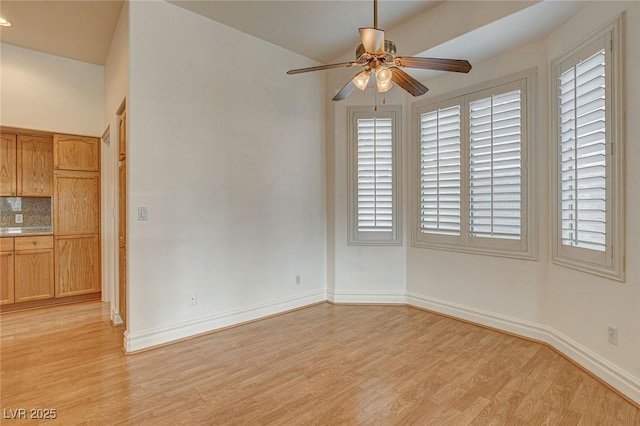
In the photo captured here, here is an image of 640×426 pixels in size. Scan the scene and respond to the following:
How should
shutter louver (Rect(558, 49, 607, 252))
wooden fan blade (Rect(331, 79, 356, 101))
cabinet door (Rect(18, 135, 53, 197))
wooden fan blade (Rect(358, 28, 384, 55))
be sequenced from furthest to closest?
1. cabinet door (Rect(18, 135, 53, 197))
2. wooden fan blade (Rect(331, 79, 356, 101))
3. shutter louver (Rect(558, 49, 607, 252))
4. wooden fan blade (Rect(358, 28, 384, 55))

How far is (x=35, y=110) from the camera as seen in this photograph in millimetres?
3998

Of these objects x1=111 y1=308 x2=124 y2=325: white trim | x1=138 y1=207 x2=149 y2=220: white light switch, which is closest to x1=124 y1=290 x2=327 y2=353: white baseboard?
x1=111 y1=308 x2=124 y2=325: white trim

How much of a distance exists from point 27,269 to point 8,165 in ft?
4.37

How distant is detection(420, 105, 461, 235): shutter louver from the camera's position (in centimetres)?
366

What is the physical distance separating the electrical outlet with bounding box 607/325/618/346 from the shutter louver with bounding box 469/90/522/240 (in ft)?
3.43

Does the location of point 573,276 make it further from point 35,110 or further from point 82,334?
point 35,110

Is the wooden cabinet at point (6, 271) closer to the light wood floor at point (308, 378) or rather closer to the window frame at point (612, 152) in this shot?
the light wood floor at point (308, 378)

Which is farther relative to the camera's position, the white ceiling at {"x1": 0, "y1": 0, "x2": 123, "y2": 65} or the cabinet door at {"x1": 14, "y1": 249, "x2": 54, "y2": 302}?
the cabinet door at {"x1": 14, "y1": 249, "x2": 54, "y2": 302}

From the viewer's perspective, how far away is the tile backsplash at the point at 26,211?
14.2 ft

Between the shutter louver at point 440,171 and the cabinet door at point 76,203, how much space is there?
437 cm

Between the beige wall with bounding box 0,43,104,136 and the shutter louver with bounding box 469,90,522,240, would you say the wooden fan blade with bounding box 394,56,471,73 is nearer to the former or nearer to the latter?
the shutter louver with bounding box 469,90,522,240

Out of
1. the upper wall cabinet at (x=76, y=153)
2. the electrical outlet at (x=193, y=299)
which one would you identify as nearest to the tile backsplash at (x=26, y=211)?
the upper wall cabinet at (x=76, y=153)

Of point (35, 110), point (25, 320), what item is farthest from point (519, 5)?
point (25, 320)

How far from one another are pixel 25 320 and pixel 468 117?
5.49 metres
